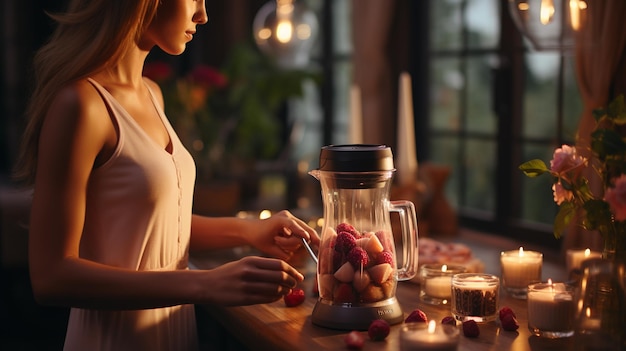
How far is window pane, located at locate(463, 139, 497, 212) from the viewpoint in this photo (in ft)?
10.9

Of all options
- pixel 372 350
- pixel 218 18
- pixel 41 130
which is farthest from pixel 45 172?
pixel 218 18

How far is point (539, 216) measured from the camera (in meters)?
3.05

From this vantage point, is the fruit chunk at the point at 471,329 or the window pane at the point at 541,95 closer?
the fruit chunk at the point at 471,329

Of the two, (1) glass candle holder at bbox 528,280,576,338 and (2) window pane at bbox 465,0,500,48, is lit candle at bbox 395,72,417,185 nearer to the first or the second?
(2) window pane at bbox 465,0,500,48

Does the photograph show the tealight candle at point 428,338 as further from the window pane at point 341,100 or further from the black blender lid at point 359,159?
the window pane at point 341,100

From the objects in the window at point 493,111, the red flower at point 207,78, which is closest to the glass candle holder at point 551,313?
the window at point 493,111

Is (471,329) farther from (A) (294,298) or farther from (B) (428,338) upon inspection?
(A) (294,298)

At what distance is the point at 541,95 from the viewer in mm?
3002

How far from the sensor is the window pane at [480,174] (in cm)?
331

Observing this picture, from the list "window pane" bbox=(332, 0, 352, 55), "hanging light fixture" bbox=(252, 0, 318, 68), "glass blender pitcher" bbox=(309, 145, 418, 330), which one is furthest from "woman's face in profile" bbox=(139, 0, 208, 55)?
"window pane" bbox=(332, 0, 352, 55)

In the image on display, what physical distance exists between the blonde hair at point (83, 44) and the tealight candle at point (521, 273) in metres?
1.01

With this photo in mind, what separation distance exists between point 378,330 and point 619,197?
1.60 ft

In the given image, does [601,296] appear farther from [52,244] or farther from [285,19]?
[285,19]

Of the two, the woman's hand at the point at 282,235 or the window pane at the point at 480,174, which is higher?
the woman's hand at the point at 282,235
